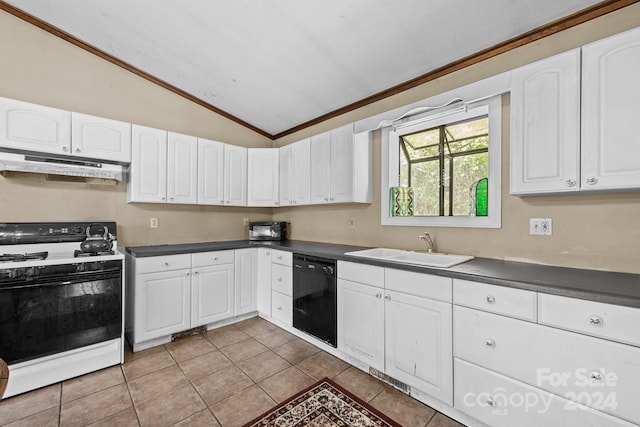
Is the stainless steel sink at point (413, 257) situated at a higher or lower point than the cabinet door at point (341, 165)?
lower

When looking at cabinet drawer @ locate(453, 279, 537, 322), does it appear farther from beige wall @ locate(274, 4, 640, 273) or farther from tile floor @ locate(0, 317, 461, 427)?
tile floor @ locate(0, 317, 461, 427)

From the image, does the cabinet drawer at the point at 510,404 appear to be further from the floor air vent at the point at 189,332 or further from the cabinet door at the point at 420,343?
the floor air vent at the point at 189,332

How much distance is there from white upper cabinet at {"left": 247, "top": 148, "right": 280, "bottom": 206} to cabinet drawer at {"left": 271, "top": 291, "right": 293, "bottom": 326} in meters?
1.25

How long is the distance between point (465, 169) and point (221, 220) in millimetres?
2948

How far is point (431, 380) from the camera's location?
72.2 inches

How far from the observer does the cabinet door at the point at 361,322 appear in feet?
7.04

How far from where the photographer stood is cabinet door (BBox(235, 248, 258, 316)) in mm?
3264

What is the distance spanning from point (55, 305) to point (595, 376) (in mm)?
3329

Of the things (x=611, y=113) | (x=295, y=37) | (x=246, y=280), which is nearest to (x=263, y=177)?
(x=246, y=280)

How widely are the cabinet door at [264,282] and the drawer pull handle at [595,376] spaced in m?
2.69

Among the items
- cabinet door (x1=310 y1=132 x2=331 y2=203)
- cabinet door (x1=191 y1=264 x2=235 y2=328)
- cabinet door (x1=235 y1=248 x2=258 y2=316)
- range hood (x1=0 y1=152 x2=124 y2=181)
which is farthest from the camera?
cabinet door (x1=235 y1=248 x2=258 y2=316)

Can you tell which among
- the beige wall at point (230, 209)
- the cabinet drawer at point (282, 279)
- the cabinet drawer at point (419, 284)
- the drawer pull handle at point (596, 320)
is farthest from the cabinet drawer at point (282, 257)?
the drawer pull handle at point (596, 320)

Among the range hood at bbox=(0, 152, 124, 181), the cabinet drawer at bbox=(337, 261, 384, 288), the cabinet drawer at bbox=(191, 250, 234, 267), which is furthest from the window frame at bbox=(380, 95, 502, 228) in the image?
the range hood at bbox=(0, 152, 124, 181)

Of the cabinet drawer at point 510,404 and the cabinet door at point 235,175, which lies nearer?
the cabinet drawer at point 510,404
